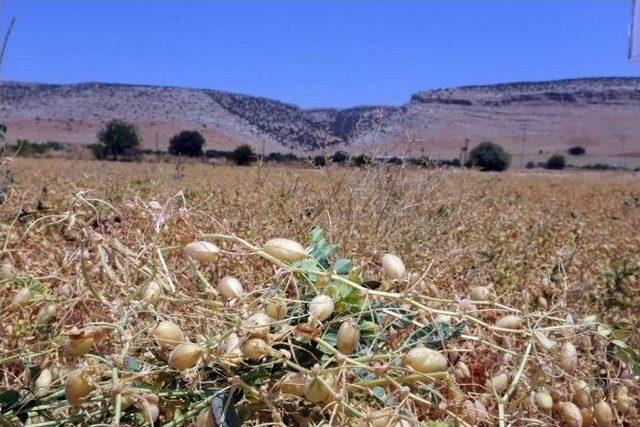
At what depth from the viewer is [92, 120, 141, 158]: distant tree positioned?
34.6m

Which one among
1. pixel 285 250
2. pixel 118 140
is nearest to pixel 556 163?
pixel 118 140

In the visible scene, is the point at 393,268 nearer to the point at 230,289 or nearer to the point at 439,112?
the point at 230,289

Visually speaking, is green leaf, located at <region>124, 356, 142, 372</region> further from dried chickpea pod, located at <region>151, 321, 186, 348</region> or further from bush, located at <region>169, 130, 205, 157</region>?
bush, located at <region>169, 130, 205, 157</region>

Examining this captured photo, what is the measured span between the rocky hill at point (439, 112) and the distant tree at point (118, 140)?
31.3ft

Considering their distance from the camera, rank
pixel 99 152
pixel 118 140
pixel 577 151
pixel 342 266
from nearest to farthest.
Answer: pixel 342 266 < pixel 99 152 < pixel 118 140 < pixel 577 151

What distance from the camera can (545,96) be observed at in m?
86.7

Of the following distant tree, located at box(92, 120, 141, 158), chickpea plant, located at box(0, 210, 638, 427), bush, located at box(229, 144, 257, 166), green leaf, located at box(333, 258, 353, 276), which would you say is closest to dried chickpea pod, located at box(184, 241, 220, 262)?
chickpea plant, located at box(0, 210, 638, 427)

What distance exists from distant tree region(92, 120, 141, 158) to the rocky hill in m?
9.53

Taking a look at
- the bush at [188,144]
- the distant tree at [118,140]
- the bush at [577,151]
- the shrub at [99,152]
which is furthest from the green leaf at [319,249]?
the bush at [577,151]

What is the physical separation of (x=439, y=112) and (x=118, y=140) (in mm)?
43655

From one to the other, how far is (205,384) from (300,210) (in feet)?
3.82

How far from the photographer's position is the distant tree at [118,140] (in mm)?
34581

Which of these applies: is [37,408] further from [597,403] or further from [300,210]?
[300,210]

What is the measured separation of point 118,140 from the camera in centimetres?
3878
